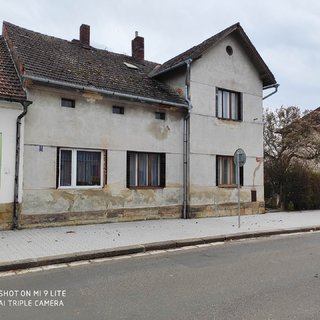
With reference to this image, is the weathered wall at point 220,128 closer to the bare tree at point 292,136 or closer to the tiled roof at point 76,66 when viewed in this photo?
the tiled roof at point 76,66

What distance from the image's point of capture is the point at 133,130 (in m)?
12.1

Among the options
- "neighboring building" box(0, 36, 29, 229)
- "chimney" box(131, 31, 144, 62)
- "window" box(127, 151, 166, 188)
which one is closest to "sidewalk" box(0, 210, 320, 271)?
"neighboring building" box(0, 36, 29, 229)

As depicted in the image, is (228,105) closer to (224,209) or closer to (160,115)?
(160,115)

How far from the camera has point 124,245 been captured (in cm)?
809

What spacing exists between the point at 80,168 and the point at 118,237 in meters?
3.10

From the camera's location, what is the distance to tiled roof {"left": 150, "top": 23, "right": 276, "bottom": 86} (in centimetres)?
1368

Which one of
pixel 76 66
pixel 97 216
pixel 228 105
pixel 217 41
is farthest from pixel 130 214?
pixel 217 41

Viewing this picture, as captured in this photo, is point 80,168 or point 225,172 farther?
point 225,172

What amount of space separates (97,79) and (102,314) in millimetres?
9076

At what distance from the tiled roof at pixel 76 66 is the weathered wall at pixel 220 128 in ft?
4.09

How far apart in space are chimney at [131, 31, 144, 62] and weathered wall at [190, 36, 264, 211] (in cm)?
435

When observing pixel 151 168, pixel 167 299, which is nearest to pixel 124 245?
pixel 167 299

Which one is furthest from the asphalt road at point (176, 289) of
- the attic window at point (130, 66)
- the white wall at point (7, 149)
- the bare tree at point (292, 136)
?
the bare tree at point (292, 136)

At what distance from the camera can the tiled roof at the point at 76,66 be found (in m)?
11.0
